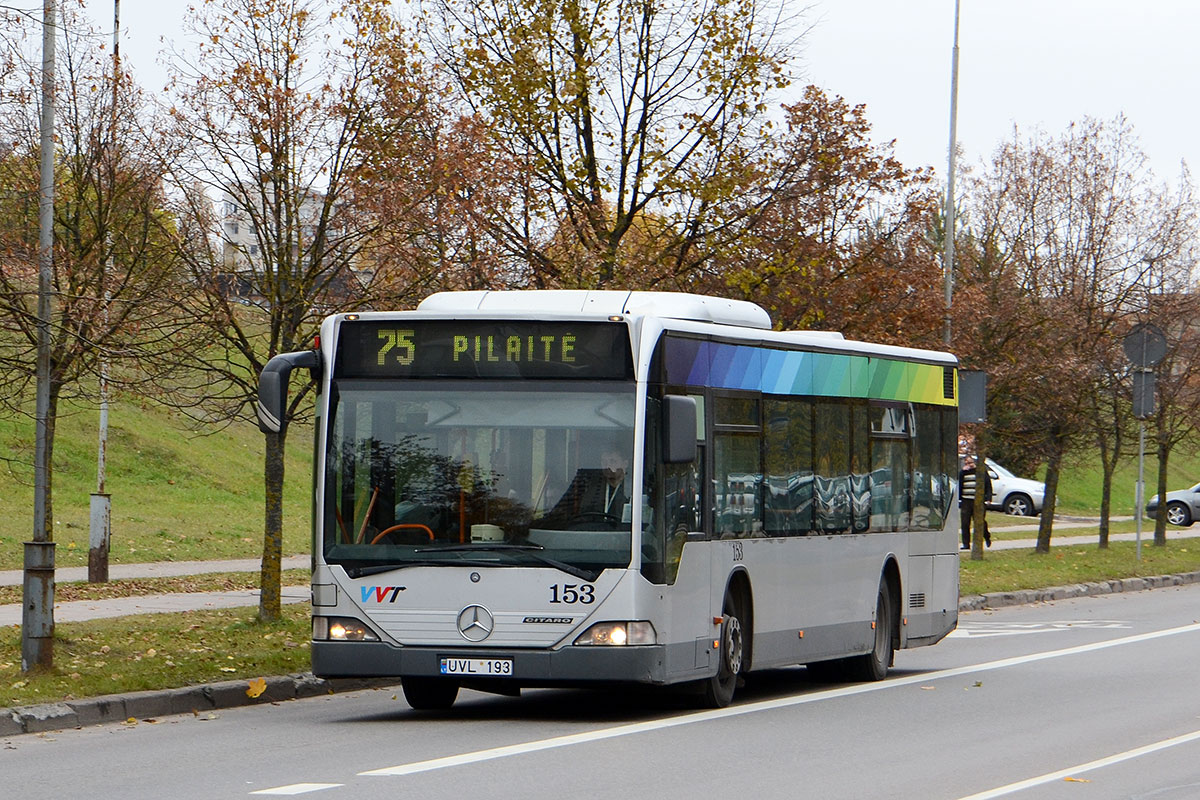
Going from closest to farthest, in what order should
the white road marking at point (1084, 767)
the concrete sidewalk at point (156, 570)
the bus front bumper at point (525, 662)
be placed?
the white road marking at point (1084, 767)
the bus front bumper at point (525, 662)
the concrete sidewalk at point (156, 570)

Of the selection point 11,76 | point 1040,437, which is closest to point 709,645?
point 11,76

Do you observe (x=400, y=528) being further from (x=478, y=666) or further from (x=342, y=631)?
(x=478, y=666)

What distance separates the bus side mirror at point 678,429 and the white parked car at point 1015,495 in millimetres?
45630

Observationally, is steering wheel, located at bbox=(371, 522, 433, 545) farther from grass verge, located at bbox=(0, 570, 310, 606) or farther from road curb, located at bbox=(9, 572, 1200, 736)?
grass verge, located at bbox=(0, 570, 310, 606)

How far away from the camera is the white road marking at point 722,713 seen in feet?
34.7

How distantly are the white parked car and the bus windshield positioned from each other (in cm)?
4585

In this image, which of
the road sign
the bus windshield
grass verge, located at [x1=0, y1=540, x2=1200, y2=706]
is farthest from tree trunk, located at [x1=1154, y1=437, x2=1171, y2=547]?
the bus windshield

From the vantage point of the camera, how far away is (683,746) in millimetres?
11375

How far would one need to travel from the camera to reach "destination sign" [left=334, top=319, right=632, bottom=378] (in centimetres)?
1274

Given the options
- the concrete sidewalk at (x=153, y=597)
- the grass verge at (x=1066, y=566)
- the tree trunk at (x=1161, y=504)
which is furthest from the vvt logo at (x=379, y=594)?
the tree trunk at (x=1161, y=504)

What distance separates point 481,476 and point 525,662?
1.26 metres

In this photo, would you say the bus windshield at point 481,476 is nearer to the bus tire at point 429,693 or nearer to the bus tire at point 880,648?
the bus tire at point 429,693

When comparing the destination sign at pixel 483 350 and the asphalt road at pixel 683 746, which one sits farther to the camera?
the destination sign at pixel 483 350

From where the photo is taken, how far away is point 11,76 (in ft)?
53.0
